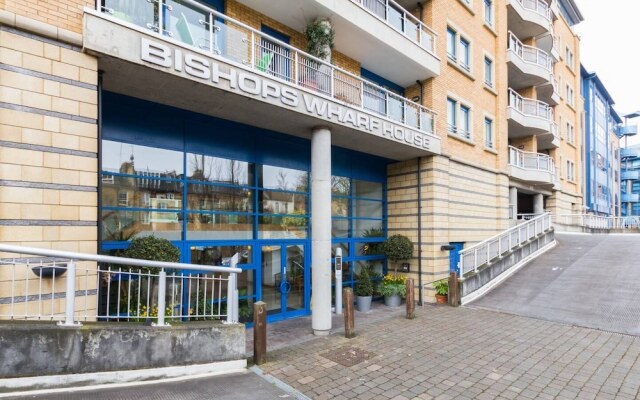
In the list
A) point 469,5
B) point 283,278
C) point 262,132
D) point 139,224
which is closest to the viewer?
point 139,224

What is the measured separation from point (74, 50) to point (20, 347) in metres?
4.11

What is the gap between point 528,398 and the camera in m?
5.03

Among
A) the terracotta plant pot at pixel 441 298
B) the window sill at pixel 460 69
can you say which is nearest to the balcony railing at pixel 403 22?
the window sill at pixel 460 69

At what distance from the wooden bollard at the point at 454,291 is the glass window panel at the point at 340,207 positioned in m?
3.82

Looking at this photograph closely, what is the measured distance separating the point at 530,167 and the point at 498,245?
7.70 metres

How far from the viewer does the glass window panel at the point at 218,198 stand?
812cm

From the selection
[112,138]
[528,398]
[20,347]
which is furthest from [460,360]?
[112,138]

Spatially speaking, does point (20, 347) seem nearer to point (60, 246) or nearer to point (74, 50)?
point (60, 246)

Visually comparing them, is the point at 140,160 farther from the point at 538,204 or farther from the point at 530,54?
the point at 538,204

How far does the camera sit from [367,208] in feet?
41.0

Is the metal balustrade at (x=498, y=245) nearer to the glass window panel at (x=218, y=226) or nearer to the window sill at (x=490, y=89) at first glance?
the window sill at (x=490, y=89)

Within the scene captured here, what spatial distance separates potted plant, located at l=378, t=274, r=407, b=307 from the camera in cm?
1120

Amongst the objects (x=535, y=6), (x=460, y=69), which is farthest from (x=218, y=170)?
(x=535, y=6)

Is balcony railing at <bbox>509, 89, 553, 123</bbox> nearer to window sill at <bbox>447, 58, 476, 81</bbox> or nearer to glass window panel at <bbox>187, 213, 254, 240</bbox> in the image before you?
window sill at <bbox>447, 58, 476, 81</bbox>
